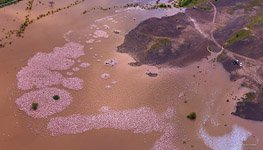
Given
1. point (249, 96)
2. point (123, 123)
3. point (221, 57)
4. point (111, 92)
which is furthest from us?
point (221, 57)

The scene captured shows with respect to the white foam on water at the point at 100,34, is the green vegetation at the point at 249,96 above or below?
below

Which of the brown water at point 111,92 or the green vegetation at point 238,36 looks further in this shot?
the green vegetation at point 238,36

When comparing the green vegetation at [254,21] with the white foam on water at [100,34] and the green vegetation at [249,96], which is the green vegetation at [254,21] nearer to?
the green vegetation at [249,96]

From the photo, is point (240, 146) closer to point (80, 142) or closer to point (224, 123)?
point (224, 123)

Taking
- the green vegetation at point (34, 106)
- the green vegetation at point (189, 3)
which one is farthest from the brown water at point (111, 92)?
the green vegetation at point (189, 3)

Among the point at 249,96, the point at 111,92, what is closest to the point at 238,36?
the point at 249,96

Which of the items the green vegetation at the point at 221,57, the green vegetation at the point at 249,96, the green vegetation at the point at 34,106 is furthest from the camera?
the green vegetation at the point at 221,57

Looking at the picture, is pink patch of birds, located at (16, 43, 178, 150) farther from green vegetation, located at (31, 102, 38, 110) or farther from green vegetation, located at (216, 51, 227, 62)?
green vegetation, located at (216, 51, 227, 62)

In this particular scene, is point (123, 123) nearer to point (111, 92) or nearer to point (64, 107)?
point (111, 92)
